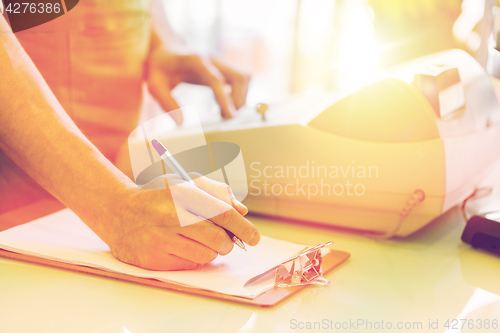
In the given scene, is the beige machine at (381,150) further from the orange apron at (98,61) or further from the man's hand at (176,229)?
the orange apron at (98,61)

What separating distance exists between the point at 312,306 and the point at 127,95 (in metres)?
0.66

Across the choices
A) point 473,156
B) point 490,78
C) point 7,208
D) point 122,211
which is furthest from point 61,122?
point 490,78

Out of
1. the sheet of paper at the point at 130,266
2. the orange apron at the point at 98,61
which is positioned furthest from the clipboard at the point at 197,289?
the orange apron at the point at 98,61

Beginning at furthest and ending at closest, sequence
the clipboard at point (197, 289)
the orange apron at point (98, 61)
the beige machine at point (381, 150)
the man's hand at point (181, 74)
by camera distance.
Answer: the man's hand at point (181, 74)
the orange apron at point (98, 61)
the beige machine at point (381, 150)
the clipboard at point (197, 289)

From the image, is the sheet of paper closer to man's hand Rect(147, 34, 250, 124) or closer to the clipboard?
the clipboard

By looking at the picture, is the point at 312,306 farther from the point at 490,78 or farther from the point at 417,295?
the point at 490,78

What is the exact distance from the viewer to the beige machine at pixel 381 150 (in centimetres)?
47

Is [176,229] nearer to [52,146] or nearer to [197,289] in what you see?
[197,289]

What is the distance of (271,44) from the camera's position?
1.62 m

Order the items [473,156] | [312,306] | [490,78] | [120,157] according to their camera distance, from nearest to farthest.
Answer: [312,306] < [473,156] < [490,78] < [120,157]

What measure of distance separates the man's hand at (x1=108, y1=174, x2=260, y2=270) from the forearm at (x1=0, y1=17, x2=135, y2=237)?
3 centimetres

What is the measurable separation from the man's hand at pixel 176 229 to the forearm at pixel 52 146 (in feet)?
0.11

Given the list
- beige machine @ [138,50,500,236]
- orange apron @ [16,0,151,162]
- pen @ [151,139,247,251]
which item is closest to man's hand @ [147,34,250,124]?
orange apron @ [16,0,151,162]

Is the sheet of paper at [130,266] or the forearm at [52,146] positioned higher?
the forearm at [52,146]
